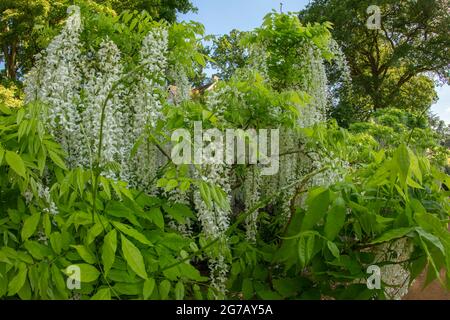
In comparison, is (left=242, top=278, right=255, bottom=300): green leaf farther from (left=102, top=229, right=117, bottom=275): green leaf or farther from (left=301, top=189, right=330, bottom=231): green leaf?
(left=102, top=229, right=117, bottom=275): green leaf

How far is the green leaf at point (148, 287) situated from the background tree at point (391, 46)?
15.2 meters

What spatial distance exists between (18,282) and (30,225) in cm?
25

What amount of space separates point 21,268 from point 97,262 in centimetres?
30

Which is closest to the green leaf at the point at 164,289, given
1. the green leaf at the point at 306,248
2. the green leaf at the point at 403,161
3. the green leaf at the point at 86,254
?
the green leaf at the point at 86,254

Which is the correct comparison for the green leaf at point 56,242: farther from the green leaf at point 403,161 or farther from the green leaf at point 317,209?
the green leaf at point 403,161

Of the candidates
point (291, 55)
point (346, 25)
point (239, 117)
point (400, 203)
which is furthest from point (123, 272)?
point (346, 25)

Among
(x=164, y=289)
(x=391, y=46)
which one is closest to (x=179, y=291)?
(x=164, y=289)

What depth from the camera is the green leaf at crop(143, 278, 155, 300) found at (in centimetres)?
175

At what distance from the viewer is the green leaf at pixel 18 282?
1.72 metres

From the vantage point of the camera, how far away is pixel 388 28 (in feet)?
61.5

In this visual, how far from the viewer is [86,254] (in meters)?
1.79

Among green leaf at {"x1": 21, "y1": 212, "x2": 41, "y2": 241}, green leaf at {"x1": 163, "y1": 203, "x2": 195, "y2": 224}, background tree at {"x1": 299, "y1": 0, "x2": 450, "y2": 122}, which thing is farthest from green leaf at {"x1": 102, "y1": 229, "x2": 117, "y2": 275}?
background tree at {"x1": 299, "y1": 0, "x2": 450, "y2": 122}

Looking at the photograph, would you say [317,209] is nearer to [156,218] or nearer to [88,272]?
[156,218]

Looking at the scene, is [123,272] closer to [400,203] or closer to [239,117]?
[239,117]
